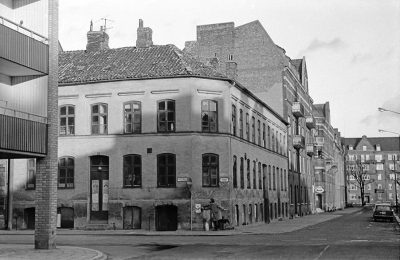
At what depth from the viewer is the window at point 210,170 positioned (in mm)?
35531

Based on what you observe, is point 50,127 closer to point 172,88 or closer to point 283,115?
point 172,88

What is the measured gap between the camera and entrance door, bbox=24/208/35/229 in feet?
123

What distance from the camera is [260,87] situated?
56594mm

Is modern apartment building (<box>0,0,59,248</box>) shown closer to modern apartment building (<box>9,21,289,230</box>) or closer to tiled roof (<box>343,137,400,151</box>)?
modern apartment building (<box>9,21,289,230</box>)

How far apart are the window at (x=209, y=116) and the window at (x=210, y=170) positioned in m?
1.79

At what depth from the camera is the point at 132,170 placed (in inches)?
1425

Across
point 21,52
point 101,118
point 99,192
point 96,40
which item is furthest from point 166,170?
point 21,52

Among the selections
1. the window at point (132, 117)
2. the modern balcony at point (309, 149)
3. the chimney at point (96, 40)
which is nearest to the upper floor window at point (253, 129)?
the window at point (132, 117)

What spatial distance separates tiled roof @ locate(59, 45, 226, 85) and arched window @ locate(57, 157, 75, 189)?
541cm

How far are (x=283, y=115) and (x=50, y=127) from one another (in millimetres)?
37872

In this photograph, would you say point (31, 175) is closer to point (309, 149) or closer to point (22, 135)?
point (22, 135)

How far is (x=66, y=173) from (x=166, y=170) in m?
7.18

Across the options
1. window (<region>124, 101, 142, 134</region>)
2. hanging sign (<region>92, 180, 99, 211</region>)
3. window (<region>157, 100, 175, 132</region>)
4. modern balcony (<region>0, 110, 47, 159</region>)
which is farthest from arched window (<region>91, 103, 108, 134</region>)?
modern balcony (<region>0, 110, 47, 159</region>)

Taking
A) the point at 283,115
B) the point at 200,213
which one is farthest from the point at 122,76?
the point at 283,115
